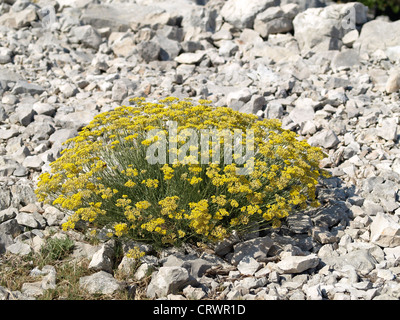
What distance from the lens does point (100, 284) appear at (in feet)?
13.1

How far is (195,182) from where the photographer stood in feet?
13.5

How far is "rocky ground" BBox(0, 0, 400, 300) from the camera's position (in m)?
4.21

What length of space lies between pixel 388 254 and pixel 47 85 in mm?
6834

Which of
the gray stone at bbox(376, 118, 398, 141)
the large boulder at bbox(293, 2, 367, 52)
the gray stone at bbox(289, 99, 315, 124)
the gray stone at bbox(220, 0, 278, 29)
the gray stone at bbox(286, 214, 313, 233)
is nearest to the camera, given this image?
the gray stone at bbox(286, 214, 313, 233)

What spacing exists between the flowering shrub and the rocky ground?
1.14ft

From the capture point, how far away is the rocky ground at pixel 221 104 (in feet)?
13.8

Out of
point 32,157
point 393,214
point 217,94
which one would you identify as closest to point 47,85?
point 32,157

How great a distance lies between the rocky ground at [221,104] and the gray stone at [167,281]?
0.04 feet

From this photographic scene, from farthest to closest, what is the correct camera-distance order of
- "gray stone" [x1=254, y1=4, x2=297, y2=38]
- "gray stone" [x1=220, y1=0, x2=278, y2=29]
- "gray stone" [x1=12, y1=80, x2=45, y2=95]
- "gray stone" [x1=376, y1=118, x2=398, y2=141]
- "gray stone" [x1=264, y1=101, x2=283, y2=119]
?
1. "gray stone" [x1=220, y1=0, x2=278, y2=29]
2. "gray stone" [x1=254, y1=4, x2=297, y2=38]
3. "gray stone" [x1=12, y1=80, x2=45, y2=95]
4. "gray stone" [x1=264, y1=101, x2=283, y2=119]
5. "gray stone" [x1=376, y1=118, x2=398, y2=141]

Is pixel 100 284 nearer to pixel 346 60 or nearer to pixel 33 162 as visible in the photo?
pixel 33 162

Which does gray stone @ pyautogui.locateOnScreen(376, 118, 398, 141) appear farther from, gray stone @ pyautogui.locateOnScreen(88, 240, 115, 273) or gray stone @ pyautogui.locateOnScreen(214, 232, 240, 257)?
gray stone @ pyautogui.locateOnScreen(88, 240, 115, 273)

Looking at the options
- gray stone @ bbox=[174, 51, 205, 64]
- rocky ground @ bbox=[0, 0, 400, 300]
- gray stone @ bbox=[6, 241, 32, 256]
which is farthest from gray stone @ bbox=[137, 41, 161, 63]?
gray stone @ bbox=[6, 241, 32, 256]

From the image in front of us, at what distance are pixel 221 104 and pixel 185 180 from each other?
3278 mm

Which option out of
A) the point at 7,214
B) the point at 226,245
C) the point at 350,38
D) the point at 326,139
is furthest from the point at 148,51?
the point at 226,245
